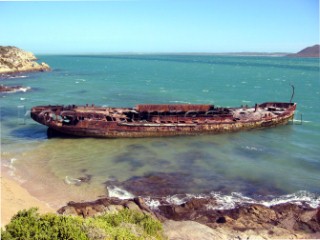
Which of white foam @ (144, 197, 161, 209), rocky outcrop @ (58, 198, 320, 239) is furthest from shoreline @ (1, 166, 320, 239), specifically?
white foam @ (144, 197, 161, 209)

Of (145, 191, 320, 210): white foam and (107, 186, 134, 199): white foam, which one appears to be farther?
(107, 186, 134, 199): white foam

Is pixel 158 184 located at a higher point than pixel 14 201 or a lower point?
lower

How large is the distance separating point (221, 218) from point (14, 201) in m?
11.8

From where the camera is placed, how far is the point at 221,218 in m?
18.2

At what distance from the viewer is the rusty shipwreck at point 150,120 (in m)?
33.1

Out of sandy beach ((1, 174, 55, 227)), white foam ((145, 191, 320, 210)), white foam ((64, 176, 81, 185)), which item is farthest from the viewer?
white foam ((64, 176, 81, 185))

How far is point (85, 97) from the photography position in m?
57.8

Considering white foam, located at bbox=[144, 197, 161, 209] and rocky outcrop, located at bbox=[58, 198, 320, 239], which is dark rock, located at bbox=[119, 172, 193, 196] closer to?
white foam, located at bbox=[144, 197, 161, 209]

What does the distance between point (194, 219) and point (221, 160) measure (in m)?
10.6

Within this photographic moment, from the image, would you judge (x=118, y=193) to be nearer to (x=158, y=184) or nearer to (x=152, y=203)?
(x=152, y=203)

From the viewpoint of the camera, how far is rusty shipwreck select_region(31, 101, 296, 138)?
33125 mm

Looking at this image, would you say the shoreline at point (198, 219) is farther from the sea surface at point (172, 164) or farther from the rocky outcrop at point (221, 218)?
the sea surface at point (172, 164)

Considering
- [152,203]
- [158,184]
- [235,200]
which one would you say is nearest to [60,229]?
[152,203]

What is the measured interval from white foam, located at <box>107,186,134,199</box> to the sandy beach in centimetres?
409
